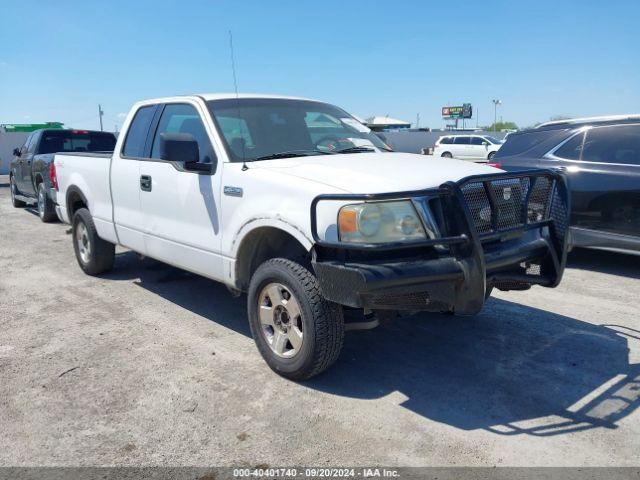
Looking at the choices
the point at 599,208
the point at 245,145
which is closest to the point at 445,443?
the point at 245,145

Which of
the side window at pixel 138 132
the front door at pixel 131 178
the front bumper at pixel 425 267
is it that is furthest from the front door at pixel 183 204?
the front bumper at pixel 425 267

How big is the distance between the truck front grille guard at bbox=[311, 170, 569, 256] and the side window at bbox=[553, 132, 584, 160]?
305 cm

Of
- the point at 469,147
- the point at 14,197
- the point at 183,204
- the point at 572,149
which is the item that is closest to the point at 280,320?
the point at 183,204

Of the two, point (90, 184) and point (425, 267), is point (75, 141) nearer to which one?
point (90, 184)

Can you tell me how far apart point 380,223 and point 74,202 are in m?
4.96

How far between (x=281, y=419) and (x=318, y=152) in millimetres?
2082

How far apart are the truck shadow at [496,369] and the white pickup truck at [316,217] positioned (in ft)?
1.76

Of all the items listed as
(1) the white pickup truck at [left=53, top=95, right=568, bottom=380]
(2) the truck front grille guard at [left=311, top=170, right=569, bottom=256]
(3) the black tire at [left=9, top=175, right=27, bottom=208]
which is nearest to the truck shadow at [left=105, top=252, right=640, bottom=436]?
(1) the white pickup truck at [left=53, top=95, right=568, bottom=380]

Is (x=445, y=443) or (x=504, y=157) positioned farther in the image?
(x=504, y=157)

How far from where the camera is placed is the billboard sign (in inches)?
2915

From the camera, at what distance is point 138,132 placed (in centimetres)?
542

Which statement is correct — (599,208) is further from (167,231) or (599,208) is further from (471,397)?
(167,231)

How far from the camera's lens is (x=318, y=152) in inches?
171

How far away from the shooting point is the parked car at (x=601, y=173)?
6.07 m
